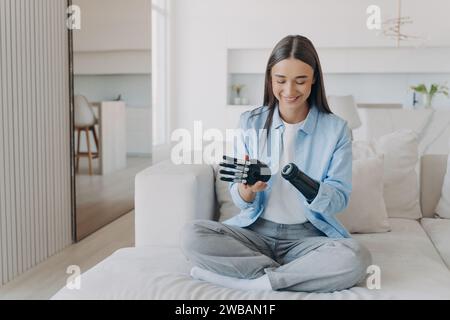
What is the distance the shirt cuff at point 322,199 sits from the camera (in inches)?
60.5

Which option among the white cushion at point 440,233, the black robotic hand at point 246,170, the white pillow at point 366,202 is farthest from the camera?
the white pillow at point 366,202

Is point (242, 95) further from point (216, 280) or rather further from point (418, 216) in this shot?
point (216, 280)

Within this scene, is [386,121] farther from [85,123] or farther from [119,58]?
[85,123]

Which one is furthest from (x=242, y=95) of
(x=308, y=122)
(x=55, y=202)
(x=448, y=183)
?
(x=308, y=122)

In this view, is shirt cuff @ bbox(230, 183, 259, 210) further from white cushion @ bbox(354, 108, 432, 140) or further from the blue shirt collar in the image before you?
white cushion @ bbox(354, 108, 432, 140)

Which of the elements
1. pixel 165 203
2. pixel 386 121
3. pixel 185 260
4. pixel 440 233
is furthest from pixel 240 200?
pixel 386 121

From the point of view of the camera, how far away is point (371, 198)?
2064mm

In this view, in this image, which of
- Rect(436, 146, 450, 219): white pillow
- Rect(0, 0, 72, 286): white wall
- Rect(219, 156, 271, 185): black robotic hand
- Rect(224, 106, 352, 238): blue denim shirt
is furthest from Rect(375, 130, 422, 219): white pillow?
Rect(0, 0, 72, 286): white wall

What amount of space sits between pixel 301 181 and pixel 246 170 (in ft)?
0.50

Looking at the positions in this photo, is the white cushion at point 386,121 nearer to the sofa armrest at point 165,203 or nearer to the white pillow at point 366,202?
the white pillow at point 366,202

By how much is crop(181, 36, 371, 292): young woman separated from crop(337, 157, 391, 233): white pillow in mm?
360

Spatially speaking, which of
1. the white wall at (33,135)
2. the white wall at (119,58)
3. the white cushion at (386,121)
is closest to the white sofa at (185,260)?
the white wall at (33,135)

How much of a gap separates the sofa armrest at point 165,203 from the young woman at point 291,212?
200 millimetres
